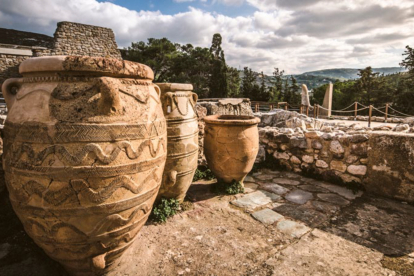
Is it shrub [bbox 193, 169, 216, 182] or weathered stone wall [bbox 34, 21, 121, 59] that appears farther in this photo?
weathered stone wall [bbox 34, 21, 121, 59]

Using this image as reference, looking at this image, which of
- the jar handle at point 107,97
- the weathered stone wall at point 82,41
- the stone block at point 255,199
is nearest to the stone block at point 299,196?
the stone block at point 255,199

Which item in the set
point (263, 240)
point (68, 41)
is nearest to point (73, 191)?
point (263, 240)

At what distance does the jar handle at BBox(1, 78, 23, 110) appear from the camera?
153cm

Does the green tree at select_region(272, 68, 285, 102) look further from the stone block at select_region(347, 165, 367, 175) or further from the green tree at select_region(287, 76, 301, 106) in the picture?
the stone block at select_region(347, 165, 367, 175)

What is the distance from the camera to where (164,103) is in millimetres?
2492

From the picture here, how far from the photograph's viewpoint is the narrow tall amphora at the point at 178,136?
2.50m

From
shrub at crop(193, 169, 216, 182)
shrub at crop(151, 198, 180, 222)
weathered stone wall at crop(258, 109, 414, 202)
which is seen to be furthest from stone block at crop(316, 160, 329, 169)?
shrub at crop(151, 198, 180, 222)

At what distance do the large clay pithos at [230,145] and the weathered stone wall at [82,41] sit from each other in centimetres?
1274

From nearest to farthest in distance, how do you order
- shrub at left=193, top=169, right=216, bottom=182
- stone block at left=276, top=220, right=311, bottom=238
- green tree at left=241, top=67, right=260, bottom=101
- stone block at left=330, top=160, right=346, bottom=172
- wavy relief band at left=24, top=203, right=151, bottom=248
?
wavy relief band at left=24, top=203, right=151, bottom=248 < stone block at left=276, top=220, right=311, bottom=238 < stone block at left=330, top=160, right=346, bottom=172 < shrub at left=193, top=169, right=216, bottom=182 < green tree at left=241, top=67, right=260, bottom=101

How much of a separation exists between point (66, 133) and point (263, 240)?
6.30ft

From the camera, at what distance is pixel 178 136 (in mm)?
2537

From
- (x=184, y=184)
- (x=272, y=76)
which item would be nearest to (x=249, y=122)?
(x=184, y=184)

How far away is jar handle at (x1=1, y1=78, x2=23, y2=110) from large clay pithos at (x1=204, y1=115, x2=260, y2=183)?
2069 millimetres

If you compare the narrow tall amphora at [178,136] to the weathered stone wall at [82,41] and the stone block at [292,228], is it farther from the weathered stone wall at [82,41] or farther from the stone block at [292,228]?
the weathered stone wall at [82,41]
